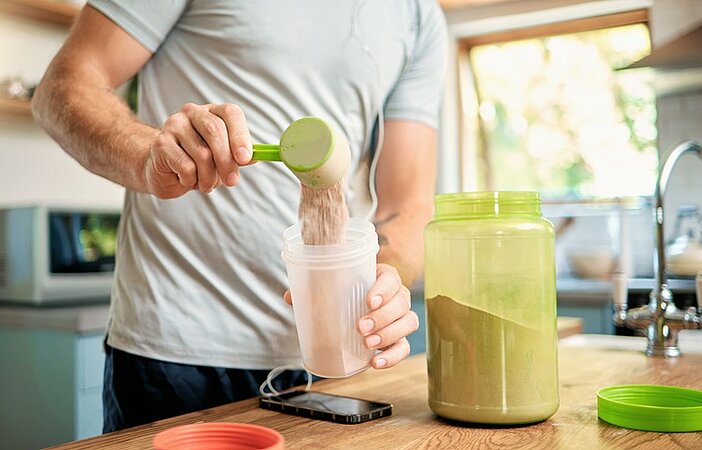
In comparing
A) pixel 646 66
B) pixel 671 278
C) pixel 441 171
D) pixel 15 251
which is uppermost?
pixel 646 66

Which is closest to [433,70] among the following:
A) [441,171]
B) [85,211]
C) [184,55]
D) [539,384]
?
[184,55]

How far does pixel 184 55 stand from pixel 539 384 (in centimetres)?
74

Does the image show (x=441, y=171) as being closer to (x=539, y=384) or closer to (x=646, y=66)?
(x=646, y=66)

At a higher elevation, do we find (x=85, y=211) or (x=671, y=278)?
(x=85, y=211)

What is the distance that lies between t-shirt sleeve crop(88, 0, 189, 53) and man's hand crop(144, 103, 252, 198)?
1.29 ft

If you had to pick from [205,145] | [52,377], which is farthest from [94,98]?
[52,377]

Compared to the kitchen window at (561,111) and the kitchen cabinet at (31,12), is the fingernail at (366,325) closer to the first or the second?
the kitchen cabinet at (31,12)

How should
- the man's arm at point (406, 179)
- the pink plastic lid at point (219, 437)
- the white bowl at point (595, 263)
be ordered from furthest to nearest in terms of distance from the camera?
the white bowl at point (595, 263)
the man's arm at point (406, 179)
the pink plastic lid at point (219, 437)

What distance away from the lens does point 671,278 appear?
287 cm

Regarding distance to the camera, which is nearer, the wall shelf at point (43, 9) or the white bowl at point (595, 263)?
the wall shelf at point (43, 9)

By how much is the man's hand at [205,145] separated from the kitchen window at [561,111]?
2873 millimetres

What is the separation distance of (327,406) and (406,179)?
52 cm

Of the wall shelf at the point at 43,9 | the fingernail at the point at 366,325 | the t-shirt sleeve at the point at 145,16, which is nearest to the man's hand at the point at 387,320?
the fingernail at the point at 366,325

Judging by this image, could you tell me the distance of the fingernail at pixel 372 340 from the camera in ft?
2.73
